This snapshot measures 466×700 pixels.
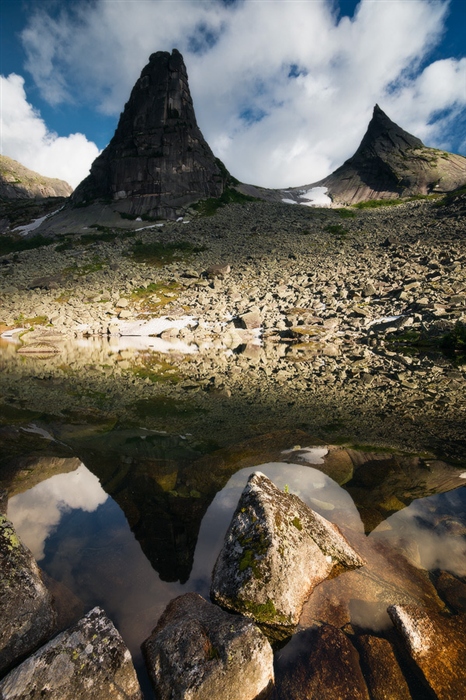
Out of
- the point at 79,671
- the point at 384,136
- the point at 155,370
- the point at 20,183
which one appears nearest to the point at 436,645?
the point at 79,671

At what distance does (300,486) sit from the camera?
20.8 feet

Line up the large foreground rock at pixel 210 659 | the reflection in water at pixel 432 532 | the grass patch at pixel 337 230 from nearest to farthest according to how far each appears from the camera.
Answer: the large foreground rock at pixel 210 659, the reflection in water at pixel 432 532, the grass patch at pixel 337 230

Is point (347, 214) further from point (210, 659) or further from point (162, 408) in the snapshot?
point (210, 659)

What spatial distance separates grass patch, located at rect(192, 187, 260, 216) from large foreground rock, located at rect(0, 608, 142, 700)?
81140 millimetres

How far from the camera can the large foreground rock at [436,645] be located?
3.00 metres

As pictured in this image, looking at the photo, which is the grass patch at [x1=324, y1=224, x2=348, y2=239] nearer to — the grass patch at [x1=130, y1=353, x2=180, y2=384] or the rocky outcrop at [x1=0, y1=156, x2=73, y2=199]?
the grass patch at [x1=130, y1=353, x2=180, y2=384]

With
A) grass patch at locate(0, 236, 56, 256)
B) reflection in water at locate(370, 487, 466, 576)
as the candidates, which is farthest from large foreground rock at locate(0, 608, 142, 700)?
grass patch at locate(0, 236, 56, 256)

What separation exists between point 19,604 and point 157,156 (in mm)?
94996

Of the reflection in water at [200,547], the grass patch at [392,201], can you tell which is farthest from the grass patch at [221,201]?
the reflection in water at [200,547]

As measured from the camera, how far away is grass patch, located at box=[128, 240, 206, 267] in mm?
56491

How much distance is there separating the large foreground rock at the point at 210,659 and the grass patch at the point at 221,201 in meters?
81.0

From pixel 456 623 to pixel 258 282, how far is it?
42531mm

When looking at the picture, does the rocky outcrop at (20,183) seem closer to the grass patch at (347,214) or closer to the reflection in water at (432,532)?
the grass patch at (347,214)

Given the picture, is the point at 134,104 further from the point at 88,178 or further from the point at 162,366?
the point at 162,366
